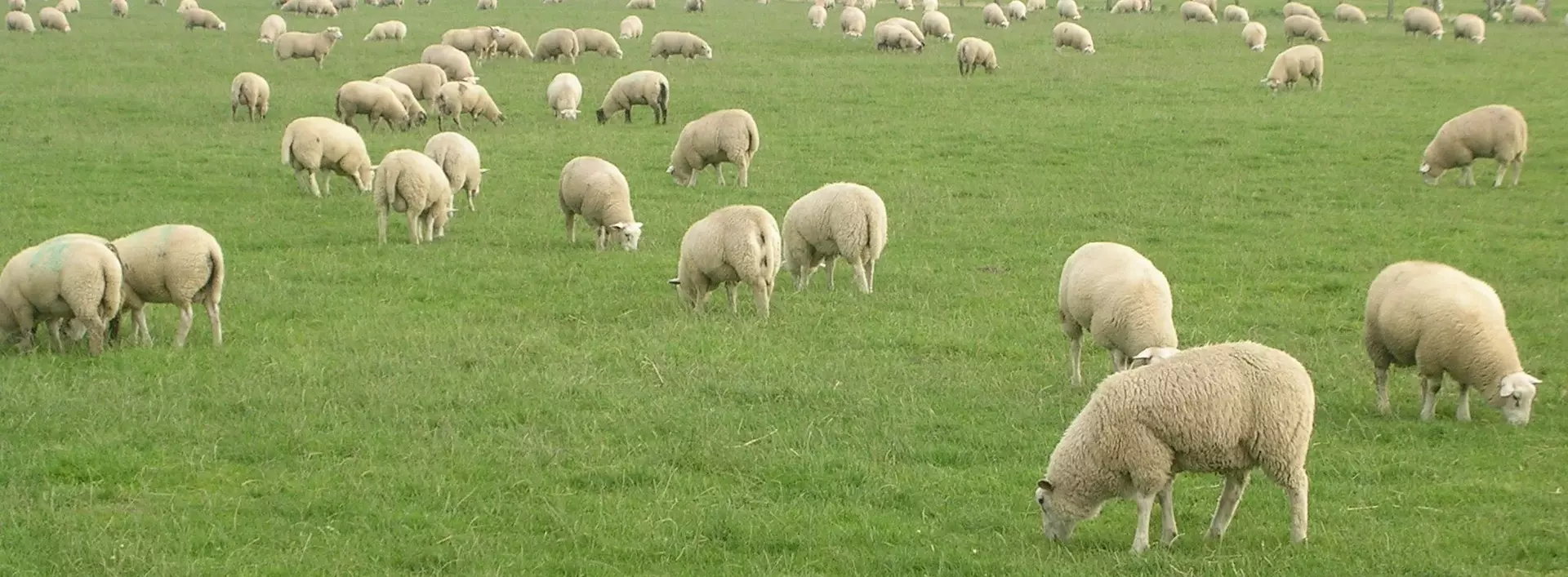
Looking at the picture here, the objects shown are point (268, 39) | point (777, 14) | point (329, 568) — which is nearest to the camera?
point (329, 568)

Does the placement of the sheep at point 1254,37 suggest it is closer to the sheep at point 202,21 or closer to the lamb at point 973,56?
the lamb at point 973,56

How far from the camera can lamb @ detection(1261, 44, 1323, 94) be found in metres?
30.2

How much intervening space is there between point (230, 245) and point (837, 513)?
10499 millimetres

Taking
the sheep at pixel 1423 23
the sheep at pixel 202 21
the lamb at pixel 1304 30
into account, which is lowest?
the sheep at pixel 202 21

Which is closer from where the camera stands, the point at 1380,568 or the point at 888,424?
the point at 1380,568

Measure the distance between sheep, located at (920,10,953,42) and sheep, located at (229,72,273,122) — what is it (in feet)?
68.0

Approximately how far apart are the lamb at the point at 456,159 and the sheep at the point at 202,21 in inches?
1073

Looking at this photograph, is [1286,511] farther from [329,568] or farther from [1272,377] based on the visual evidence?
[329,568]

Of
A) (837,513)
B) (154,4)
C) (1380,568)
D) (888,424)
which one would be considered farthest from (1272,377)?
(154,4)

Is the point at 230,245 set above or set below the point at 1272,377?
below

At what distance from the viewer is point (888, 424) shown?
9.49 m

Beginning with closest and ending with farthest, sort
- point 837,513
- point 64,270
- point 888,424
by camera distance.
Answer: point 837,513 < point 888,424 < point 64,270

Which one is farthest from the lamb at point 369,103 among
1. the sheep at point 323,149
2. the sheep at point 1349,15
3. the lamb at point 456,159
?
the sheep at point 1349,15

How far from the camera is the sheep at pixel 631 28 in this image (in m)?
43.5
